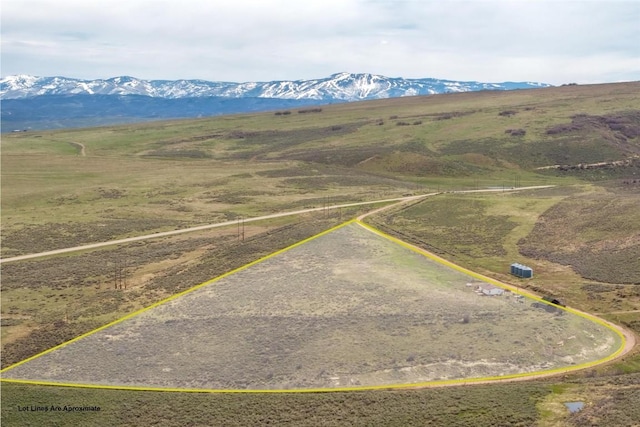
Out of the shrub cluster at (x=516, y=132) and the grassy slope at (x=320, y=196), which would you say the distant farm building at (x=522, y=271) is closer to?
the grassy slope at (x=320, y=196)

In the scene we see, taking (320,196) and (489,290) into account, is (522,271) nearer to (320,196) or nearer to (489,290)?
(489,290)

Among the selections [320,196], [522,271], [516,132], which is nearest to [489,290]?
[522,271]

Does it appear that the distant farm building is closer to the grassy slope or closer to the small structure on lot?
the grassy slope

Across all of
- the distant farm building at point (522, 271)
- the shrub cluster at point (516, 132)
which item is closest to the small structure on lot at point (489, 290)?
the distant farm building at point (522, 271)

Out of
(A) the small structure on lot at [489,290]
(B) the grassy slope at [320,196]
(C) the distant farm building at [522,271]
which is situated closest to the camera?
(B) the grassy slope at [320,196]

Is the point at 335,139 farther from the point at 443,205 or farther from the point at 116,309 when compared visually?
the point at 116,309

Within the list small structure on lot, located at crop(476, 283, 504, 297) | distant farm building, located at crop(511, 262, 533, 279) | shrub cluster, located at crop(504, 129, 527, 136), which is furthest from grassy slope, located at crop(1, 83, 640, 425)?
small structure on lot, located at crop(476, 283, 504, 297)

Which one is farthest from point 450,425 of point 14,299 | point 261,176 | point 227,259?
point 261,176
